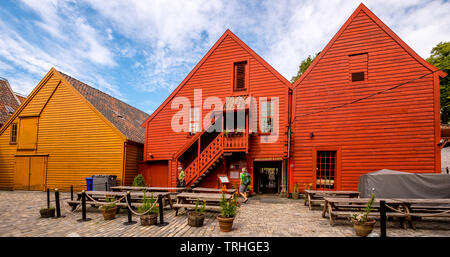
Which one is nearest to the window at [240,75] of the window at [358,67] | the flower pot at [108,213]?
the window at [358,67]

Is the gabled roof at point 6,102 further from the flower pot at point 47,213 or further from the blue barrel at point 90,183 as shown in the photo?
the flower pot at point 47,213

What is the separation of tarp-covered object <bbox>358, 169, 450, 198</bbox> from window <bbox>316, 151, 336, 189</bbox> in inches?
138

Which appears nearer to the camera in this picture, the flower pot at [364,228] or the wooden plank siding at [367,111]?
the flower pot at [364,228]

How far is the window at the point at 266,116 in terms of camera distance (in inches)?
496

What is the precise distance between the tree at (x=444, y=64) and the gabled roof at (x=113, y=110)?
100ft

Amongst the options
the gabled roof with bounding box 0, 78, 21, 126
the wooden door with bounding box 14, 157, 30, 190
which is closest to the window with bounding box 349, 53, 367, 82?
the wooden door with bounding box 14, 157, 30, 190

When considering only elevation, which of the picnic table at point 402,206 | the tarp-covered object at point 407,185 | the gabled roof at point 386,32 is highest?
the gabled roof at point 386,32

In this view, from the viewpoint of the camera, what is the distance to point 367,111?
11.2 meters

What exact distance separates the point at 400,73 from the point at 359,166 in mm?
5078

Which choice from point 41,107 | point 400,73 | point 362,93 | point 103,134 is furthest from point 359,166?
point 41,107

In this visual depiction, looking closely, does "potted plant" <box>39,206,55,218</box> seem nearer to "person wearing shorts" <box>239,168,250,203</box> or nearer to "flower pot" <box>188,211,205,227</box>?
"flower pot" <box>188,211,205,227</box>

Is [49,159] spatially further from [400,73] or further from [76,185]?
[400,73]

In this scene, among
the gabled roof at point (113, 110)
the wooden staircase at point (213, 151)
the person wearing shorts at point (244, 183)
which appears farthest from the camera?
the gabled roof at point (113, 110)

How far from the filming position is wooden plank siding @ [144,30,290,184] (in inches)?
494
